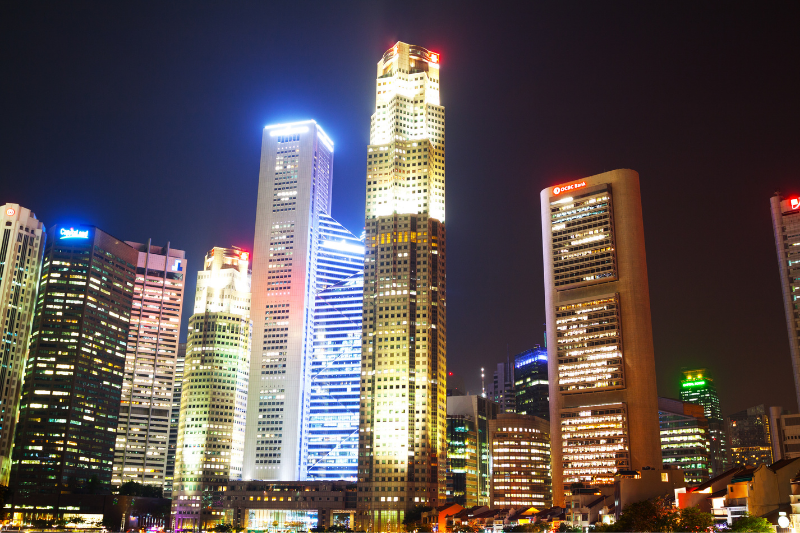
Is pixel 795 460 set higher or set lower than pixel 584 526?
higher

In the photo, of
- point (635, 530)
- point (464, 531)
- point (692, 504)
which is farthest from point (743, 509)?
point (464, 531)

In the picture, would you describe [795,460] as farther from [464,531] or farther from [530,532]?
[464,531]

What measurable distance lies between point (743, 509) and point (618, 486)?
40228mm

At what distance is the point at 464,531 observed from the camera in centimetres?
19550

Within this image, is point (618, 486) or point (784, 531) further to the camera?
point (618, 486)

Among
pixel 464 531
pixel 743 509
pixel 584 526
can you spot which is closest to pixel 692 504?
pixel 743 509

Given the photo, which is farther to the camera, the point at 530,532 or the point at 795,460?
the point at 530,532

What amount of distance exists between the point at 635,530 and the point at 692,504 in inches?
1383

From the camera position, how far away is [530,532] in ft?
582

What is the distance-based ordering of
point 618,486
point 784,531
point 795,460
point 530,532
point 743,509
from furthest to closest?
point 618,486 < point 530,532 < point 795,460 < point 743,509 < point 784,531

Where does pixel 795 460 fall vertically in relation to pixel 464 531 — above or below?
above

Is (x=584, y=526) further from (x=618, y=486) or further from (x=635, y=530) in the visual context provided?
(x=635, y=530)

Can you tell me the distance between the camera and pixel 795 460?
164m

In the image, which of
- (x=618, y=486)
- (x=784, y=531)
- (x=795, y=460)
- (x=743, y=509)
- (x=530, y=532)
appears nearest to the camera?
(x=784, y=531)
